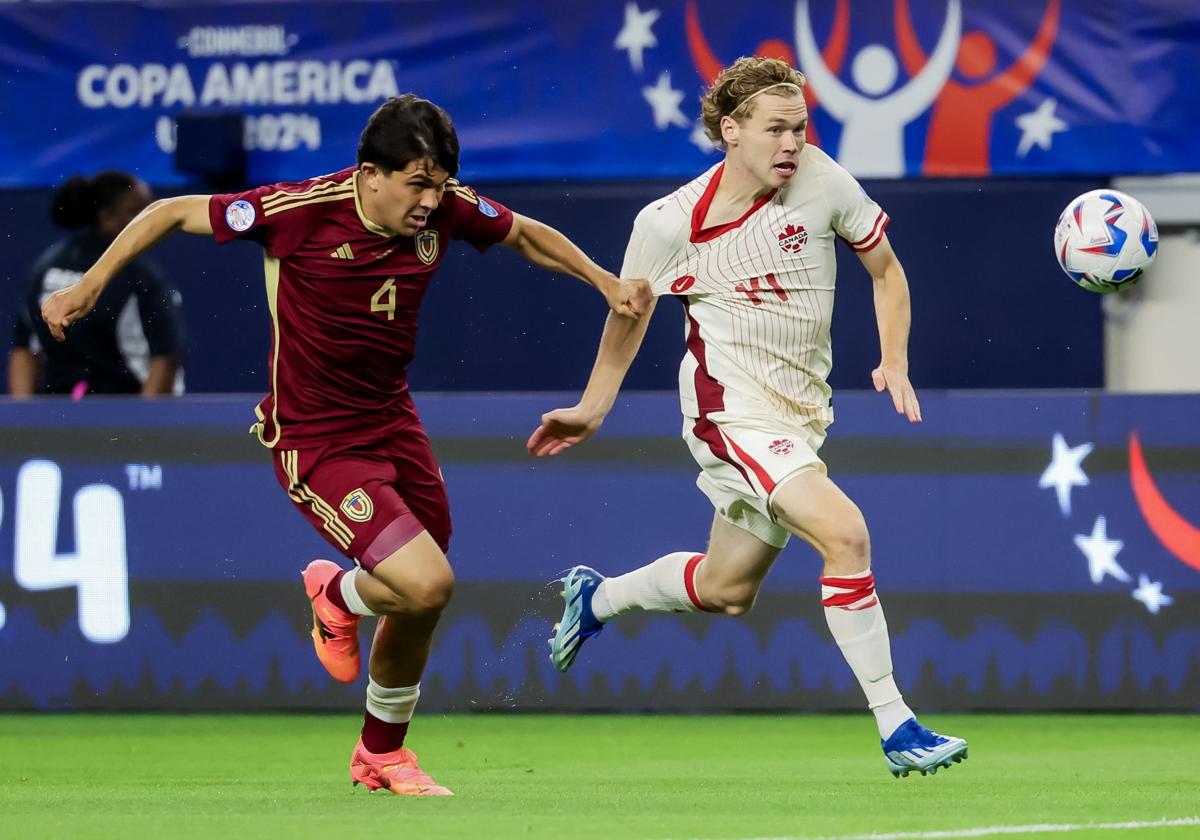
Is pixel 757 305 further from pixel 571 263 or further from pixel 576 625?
pixel 576 625

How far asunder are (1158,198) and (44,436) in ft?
20.2

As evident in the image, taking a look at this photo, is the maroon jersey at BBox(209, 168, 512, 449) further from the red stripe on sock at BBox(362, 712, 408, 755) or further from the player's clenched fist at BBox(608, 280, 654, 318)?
the red stripe on sock at BBox(362, 712, 408, 755)

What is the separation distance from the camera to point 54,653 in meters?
8.98

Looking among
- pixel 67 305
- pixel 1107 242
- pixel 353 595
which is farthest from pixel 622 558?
pixel 67 305

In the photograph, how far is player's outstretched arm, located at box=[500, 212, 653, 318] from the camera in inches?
254

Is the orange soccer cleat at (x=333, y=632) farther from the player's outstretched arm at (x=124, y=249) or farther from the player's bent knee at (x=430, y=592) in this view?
the player's outstretched arm at (x=124, y=249)

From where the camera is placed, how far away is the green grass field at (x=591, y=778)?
18.8ft

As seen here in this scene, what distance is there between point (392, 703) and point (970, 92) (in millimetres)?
5675

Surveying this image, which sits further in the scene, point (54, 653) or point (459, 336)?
point (459, 336)

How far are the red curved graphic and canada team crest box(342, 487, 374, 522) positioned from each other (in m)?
3.85

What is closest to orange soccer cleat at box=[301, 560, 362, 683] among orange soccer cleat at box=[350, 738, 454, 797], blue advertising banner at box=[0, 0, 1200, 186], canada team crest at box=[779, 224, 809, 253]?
orange soccer cleat at box=[350, 738, 454, 797]

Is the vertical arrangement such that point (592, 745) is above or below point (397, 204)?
below

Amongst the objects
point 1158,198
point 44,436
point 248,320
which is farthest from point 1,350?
point 1158,198

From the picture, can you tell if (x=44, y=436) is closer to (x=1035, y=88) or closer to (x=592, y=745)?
(x=592, y=745)
